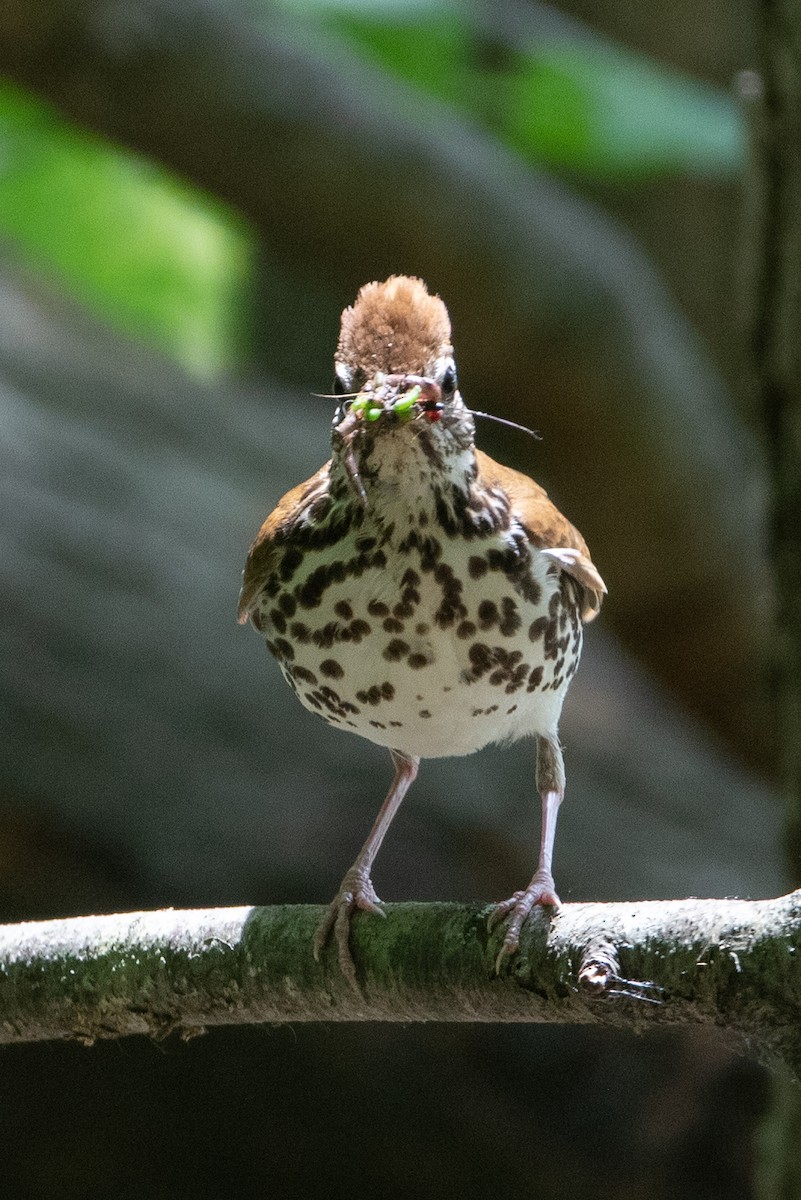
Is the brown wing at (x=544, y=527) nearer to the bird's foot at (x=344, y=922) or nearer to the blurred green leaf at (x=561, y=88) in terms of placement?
the bird's foot at (x=344, y=922)

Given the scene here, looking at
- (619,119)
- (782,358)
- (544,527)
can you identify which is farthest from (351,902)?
(619,119)

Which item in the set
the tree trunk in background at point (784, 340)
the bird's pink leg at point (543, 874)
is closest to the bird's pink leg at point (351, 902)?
the bird's pink leg at point (543, 874)

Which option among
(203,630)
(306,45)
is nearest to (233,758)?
(203,630)

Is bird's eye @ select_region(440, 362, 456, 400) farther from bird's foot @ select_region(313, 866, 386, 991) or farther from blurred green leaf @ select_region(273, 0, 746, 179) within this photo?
blurred green leaf @ select_region(273, 0, 746, 179)

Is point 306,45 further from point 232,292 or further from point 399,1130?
point 399,1130

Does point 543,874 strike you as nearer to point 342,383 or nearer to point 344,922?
point 344,922

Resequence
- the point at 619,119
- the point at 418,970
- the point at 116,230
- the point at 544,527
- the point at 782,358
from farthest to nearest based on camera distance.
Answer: the point at 116,230 → the point at 619,119 → the point at 782,358 → the point at 544,527 → the point at 418,970
